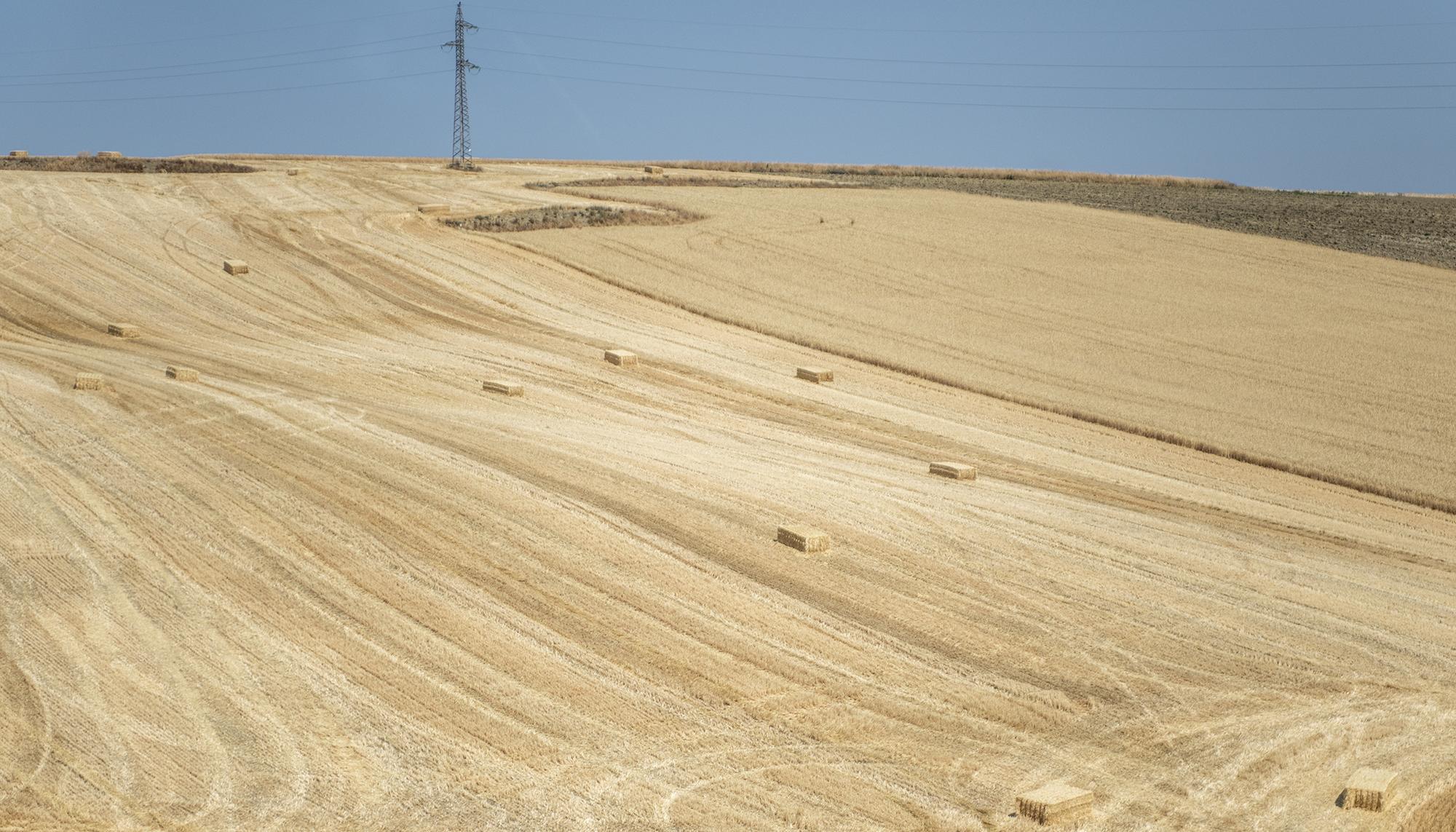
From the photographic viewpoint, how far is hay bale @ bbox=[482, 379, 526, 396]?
68.9ft

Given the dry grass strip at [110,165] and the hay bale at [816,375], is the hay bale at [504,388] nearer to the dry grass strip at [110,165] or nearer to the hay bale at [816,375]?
the hay bale at [816,375]

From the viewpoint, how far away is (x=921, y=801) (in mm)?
9750

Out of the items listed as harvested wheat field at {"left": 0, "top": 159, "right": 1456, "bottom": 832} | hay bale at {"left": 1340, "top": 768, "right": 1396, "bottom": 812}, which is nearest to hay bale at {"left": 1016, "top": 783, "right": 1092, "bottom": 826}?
harvested wheat field at {"left": 0, "top": 159, "right": 1456, "bottom": 832}

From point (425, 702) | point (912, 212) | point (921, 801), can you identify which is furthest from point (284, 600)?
point (912, 212)

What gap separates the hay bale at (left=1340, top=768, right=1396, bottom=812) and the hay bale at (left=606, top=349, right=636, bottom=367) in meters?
15.5

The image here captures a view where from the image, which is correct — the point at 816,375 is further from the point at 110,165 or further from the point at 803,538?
the point at 110,165

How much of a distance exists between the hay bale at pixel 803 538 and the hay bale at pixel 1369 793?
236 inches

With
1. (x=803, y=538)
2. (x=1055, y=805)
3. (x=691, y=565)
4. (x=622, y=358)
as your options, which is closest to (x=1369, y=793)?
(x=1055, y=805)

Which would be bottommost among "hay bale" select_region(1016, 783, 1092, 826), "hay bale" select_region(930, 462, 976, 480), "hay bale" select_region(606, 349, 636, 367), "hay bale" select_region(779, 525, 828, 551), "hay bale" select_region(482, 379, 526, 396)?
"hay bale" select_region(1016, 783, 1092, 826)

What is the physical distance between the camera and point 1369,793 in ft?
31.5

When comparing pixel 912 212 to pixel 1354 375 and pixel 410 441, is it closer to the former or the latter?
pixel 1354 375

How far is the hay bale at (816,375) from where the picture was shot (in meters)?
23.5

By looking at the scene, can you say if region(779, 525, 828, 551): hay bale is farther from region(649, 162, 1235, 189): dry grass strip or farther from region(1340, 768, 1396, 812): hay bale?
region(649, 162, 1235, 189): dry grass strip

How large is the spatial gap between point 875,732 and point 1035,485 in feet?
26.3
